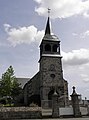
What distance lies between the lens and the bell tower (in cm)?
4072

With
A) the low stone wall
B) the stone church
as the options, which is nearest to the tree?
the stone church

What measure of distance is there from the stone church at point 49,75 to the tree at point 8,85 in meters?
4.33

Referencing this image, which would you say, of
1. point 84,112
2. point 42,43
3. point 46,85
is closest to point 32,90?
point 46,85

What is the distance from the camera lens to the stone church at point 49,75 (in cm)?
4069

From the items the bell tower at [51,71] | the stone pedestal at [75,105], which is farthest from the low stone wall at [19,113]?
the bell tower at [51,71]

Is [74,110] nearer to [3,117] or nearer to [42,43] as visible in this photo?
[3,117]

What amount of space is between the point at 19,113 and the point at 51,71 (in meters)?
19.4

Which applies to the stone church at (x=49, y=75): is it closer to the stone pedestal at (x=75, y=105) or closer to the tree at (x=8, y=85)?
the tree at (x=8, y=85)

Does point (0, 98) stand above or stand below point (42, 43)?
below

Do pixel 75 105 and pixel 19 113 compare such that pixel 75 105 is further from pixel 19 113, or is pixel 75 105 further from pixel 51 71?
pixel 51 71

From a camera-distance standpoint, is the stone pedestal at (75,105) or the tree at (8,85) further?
the tree at (8,85)

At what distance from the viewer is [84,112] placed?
26.7 metres

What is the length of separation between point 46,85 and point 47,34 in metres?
11.5

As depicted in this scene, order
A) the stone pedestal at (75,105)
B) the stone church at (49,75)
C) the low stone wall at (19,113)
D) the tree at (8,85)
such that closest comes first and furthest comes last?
the low stone wall at (19,113) → the stone pedestal at (75,105) → the tree at (8,85) → the stone church at (49,75)
